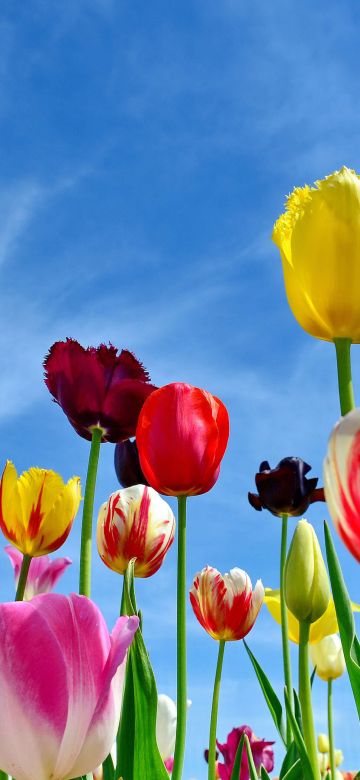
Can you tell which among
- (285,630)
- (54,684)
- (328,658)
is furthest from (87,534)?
(328,658)

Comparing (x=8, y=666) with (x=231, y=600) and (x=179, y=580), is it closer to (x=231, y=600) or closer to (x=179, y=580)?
(x=179, y=580)

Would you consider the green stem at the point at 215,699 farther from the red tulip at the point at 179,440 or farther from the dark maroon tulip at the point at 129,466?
the red tulip at the point at 179,440

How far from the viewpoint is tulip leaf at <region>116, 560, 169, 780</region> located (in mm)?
1348

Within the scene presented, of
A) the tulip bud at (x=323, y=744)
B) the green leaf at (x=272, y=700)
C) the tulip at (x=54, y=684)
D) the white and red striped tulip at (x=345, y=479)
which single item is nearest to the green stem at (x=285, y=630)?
the green leaf at (x=272, y=700)

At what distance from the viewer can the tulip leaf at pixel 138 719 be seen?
1.35m

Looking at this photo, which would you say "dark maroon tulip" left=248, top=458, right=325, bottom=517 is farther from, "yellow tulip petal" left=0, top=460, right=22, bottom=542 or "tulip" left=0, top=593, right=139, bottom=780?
"tulip" left=0, top=593, right=139, bottom=780

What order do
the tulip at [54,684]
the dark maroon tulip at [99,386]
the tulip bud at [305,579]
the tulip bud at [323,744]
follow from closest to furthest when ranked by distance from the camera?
the tulip at [54,684] → the tulip bud at [305,579] → the dark maroon tulip at [99,386] → the tulip bud at [323,744]

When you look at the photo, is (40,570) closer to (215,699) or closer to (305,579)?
(215,699)

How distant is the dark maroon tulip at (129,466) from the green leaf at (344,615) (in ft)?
2.94

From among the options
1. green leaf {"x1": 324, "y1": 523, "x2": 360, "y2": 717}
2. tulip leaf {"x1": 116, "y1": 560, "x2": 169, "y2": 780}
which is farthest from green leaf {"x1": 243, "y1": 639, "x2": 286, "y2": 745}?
green leaf {"x1": 324, "y1": 523, "x2": 360, "y2": 717}

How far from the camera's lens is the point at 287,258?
1422 mm

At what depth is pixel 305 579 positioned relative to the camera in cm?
160

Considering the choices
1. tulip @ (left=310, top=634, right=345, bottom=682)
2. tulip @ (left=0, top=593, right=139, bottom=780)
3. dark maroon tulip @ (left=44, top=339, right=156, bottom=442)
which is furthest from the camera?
tulip @ (left=310, top=634, right=345, bottom=682)

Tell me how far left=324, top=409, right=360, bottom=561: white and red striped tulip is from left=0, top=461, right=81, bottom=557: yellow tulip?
1573mm
